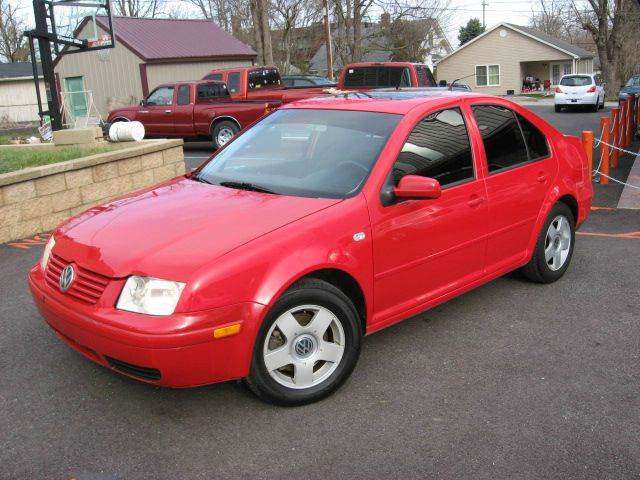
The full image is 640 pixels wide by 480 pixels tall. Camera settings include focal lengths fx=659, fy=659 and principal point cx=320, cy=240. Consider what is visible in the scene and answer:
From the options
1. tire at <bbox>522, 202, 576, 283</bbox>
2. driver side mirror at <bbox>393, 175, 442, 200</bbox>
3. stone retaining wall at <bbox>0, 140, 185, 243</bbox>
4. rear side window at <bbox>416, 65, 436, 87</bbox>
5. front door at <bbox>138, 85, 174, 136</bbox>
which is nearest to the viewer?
driver side mirror at <bbox>393, 175, 442, 200</bbox>

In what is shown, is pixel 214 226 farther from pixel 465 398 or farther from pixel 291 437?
pixel 465 398

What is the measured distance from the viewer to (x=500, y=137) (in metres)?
Answer: 4.74

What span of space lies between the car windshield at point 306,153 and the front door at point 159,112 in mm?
11983

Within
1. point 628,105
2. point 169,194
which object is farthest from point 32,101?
point 169,194

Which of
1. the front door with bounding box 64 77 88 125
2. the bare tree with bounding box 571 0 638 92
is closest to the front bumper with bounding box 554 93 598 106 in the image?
the bare tree with bounding box 571 0 638 92

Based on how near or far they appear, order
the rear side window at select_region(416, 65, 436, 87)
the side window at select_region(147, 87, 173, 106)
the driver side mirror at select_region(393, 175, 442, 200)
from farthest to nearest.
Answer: the side window at select_region(147, 87, 173, 106) < the rear side window at select_region(416, 65, 436, 87) < the driver side mirror at select_region(393, 175, 442, 200)

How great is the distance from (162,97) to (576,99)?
19.3m

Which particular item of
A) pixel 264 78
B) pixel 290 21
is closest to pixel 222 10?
pixel 290 21

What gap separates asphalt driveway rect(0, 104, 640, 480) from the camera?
9.98 ft

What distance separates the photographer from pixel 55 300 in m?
3.46

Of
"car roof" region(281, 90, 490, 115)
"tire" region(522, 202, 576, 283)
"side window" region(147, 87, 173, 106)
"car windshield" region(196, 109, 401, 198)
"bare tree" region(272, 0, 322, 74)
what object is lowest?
"tire" region(522, 202, 576, 283)

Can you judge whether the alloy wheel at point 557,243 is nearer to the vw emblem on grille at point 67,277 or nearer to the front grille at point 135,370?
the front grille at point 135,370

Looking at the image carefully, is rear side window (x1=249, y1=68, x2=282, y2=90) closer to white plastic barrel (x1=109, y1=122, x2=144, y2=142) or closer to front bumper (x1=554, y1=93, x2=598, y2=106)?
white plastic barrel (x1=109, y1=122, x2=144, y2=142)

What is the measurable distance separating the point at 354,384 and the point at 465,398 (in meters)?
0.63
